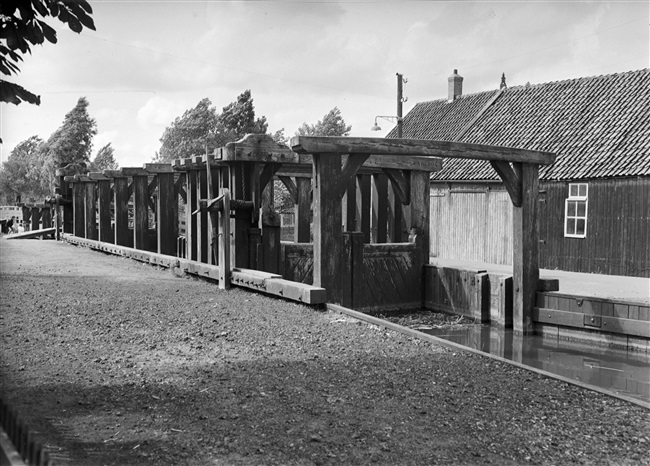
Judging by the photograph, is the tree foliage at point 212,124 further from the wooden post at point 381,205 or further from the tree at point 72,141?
the wooden post at point 381,205

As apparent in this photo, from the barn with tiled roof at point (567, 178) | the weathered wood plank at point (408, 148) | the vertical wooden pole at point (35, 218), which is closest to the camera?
the weathered wood plank at point (408, 148)

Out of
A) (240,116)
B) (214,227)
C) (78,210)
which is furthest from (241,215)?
(240,116)

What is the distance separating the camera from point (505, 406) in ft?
17.5

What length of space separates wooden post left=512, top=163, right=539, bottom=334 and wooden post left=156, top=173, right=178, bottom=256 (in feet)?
27.5

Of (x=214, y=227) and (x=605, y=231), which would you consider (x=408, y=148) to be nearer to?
(x=214, y=227)

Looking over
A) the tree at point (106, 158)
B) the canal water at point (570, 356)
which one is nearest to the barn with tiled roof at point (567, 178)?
the canal water at point (570, 356)

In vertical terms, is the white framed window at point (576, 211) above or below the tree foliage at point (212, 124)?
below

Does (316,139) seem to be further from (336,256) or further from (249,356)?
(249,356)

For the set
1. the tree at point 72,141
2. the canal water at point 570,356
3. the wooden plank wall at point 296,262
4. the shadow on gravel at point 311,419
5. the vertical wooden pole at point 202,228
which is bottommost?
the canal water at point 570,356

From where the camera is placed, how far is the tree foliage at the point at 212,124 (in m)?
53.7

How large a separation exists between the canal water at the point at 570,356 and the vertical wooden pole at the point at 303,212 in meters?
4.23

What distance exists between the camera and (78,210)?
23453 mm

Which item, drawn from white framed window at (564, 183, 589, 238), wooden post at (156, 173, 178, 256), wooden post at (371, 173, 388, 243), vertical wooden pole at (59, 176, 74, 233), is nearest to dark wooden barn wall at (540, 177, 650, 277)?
white framed window at (564, 183, 589, 238)

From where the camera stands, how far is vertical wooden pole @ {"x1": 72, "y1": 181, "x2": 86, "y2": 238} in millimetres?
23294
